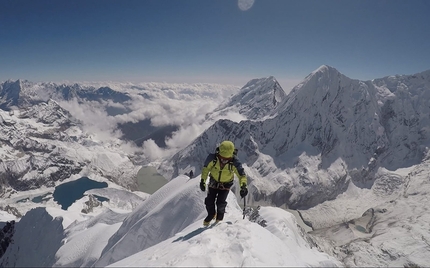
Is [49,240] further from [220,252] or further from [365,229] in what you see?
[365,229]

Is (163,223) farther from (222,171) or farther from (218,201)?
(222,171)

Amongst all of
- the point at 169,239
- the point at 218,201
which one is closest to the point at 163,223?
the point at 169,239

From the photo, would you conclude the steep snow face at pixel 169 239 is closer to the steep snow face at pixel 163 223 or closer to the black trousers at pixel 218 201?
the steep snow face at pixel 163 223

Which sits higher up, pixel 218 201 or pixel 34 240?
pixel 218 201

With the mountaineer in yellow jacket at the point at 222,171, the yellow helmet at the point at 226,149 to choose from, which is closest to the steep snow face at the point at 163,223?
the mountaineer in yellow jacket at the point at 222,171

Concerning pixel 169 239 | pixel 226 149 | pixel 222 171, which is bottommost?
pixel 169 239

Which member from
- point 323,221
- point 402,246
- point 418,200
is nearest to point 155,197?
point 402,246

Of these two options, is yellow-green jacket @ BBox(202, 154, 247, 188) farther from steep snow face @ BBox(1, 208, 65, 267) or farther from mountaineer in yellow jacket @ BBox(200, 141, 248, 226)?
steep snow face @ BBox(1, 208, 65, 267)

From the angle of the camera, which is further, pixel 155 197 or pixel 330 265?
pixel 155 197

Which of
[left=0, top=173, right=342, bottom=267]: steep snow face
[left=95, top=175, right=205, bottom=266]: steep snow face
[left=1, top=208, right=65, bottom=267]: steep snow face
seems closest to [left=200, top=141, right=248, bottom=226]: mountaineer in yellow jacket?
[left=0, top=173, right=342, bottom=267]: steep snow face
